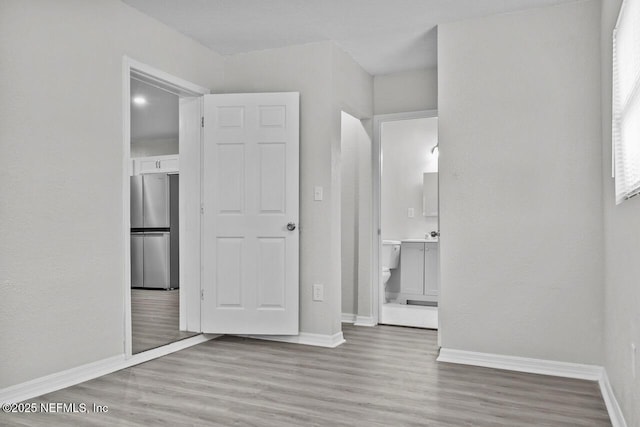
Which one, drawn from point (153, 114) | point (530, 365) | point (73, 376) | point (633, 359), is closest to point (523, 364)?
point (530, 365)

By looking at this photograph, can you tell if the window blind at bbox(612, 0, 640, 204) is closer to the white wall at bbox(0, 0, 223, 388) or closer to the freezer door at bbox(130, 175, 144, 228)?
the white wall at bbox(0, 0, 223, 388)

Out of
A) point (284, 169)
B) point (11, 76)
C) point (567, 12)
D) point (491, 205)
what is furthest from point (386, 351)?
point (11, 76)

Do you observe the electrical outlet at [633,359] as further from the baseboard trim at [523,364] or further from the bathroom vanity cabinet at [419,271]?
the bathroom vanity cabinet at [419,271]

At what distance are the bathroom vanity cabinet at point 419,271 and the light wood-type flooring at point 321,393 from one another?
2203 mm

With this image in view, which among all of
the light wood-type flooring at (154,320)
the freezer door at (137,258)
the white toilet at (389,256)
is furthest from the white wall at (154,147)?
the white toilet at (389,256)

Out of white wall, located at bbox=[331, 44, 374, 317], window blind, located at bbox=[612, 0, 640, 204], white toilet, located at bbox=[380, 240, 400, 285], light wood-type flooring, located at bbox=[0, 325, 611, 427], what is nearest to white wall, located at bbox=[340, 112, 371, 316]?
white wall, located at bbox=[331, 44, 374, 317]

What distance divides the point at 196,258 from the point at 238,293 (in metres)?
0.48

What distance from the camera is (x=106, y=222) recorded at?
3.15m

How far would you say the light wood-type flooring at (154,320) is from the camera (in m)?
3.90

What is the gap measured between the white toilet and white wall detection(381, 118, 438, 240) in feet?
0.89

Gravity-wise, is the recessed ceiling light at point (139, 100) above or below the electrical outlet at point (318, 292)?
above

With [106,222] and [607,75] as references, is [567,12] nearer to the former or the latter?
[607,75]

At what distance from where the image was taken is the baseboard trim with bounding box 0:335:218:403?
260 centimetres

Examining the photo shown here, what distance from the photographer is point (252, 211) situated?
3977 millimetres
